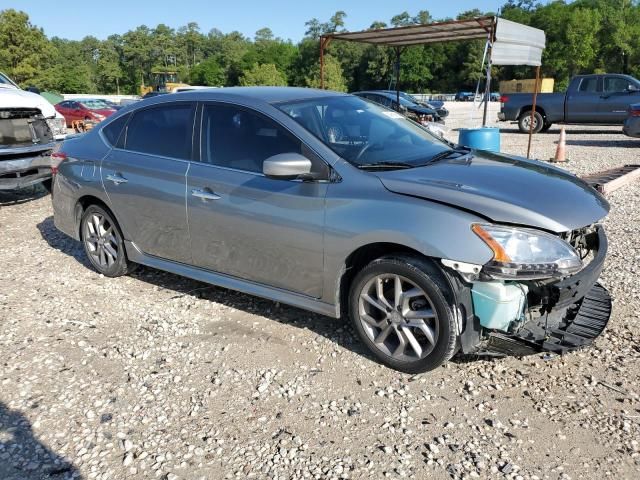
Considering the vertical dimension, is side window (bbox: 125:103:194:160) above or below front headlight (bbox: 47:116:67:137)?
above

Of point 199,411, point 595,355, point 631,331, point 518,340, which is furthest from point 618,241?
point 199,411

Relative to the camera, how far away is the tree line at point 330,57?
5659 cm

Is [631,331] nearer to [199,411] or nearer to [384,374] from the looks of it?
[384,374]

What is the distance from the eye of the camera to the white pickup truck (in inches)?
302

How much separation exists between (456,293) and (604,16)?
82.7m

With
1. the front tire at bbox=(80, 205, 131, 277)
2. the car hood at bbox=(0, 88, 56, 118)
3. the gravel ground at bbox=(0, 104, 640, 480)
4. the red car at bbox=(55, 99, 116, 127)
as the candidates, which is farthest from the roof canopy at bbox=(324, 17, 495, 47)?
the red car at bbox=(55, 99, 116, 127)

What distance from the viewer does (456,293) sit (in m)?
2.99

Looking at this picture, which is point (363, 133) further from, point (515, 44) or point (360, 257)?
point (515, 44)

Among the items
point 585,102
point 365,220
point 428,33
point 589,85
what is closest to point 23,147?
point 365,220

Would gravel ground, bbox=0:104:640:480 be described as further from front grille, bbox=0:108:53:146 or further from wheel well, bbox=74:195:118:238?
front grille, bbox=0:108:53:146

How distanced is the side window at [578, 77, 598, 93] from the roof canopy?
24.7 feet

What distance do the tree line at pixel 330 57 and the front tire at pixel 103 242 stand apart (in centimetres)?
4741

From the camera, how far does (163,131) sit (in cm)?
442

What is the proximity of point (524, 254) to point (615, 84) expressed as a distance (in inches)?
663
